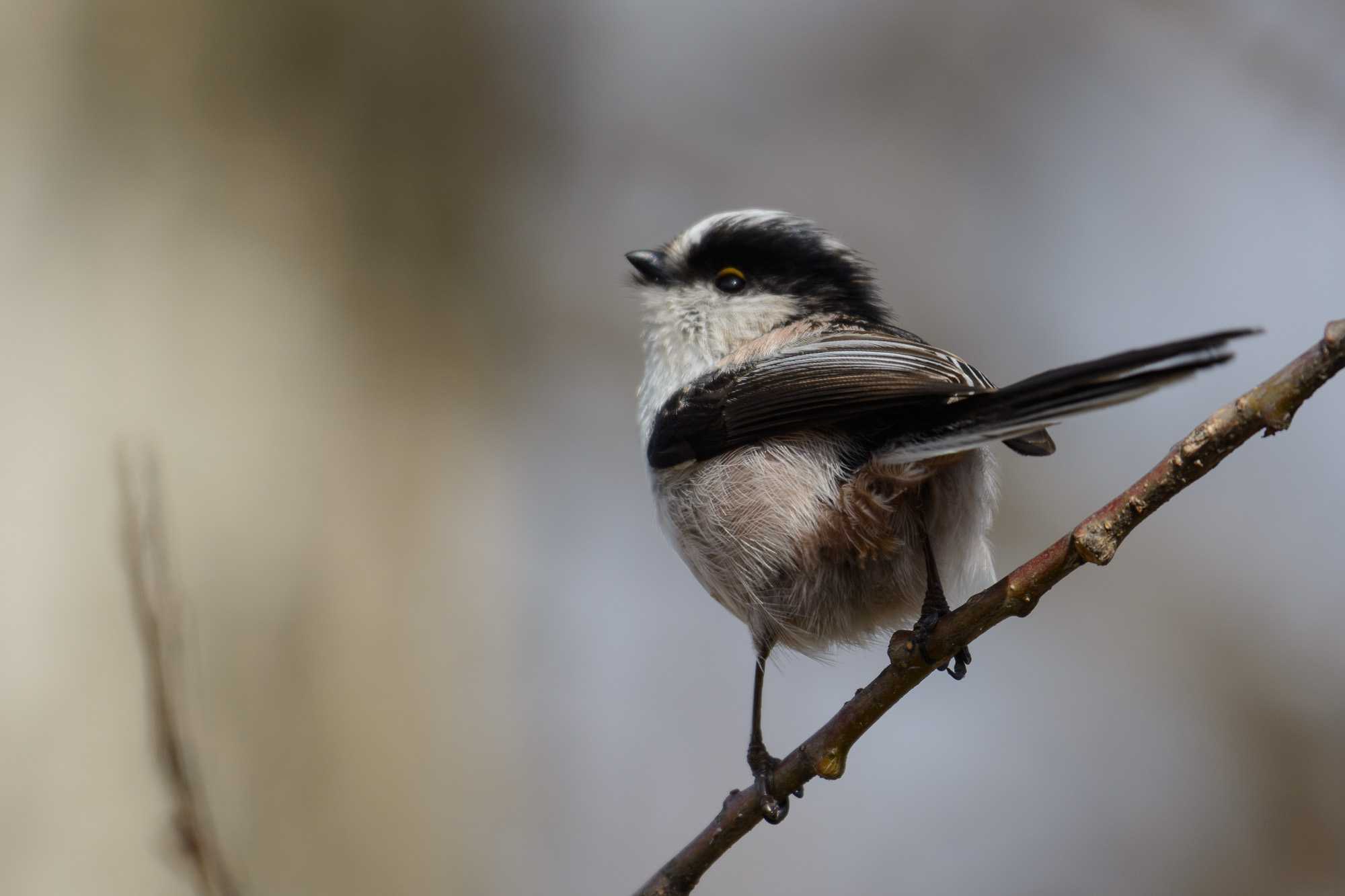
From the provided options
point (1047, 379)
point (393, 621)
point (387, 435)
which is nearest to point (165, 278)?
point (387, 435)

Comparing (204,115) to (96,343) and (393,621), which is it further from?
(393,621)

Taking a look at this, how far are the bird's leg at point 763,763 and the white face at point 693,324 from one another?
60 centimetres

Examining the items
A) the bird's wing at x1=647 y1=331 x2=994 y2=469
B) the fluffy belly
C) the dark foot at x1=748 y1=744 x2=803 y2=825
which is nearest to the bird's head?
the bird's wing at x1=647 y1=331 x2=994 y2=469

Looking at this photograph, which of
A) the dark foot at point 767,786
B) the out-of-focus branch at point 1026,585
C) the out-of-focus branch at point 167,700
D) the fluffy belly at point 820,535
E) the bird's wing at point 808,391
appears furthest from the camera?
the fluffy belly at point 820,535

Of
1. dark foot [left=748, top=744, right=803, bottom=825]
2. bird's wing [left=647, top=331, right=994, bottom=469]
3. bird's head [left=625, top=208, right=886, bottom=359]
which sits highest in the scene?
bird's head [left=625, top=208, right=886, bottom=359]

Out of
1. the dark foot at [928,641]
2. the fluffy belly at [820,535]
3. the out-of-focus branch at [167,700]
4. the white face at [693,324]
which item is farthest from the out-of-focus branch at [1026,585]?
the white face at [693,324]

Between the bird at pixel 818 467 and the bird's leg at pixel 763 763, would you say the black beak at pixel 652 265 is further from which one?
the bird's leg at pixel 763 763

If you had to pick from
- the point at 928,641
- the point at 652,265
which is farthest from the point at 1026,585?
the point at 652,265

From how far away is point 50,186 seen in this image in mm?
3312

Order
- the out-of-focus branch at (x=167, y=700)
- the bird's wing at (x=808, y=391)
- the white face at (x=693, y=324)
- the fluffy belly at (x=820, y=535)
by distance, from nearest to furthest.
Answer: the out-of-focus branch at (x=167, y=700) < the bird's wing at (x=808, y=391) < the fluffy belly at (x=820, y=535) < the white face at (x=693, y=324)

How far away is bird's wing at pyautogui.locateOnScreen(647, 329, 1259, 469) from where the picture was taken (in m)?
1.38

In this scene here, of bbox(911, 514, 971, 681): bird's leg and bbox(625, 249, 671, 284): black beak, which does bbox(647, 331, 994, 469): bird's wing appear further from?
bbox(625, 249, 671, 284): black beak

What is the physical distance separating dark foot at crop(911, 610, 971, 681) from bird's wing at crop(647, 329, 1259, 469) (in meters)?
0.29

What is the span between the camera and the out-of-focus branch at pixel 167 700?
4.38ft
